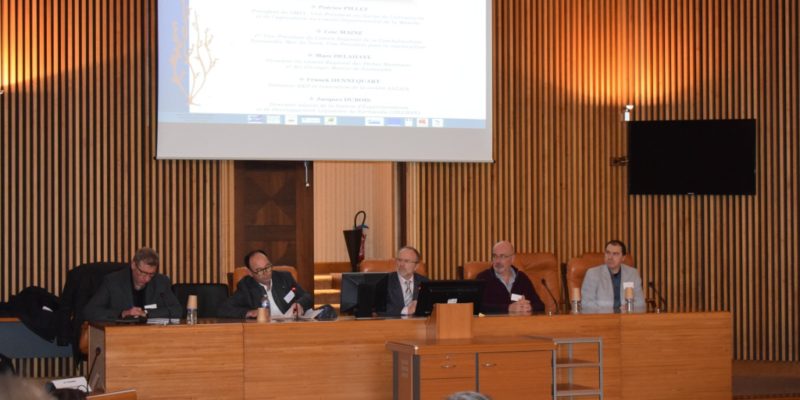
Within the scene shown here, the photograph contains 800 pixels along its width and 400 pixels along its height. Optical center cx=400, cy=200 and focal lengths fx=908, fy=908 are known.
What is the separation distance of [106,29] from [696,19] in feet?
18.3

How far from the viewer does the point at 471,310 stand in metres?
5.52

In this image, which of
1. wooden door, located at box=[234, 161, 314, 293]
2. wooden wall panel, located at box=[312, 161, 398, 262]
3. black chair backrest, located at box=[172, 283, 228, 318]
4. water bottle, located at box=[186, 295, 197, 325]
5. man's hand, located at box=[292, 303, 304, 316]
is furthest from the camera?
wooden wall panel, located at box=[312, 161, 398, 262]

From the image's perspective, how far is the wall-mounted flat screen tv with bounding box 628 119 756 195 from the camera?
863 cm

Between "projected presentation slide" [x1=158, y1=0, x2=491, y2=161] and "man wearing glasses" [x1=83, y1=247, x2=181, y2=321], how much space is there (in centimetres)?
185

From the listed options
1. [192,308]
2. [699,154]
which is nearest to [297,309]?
[192,308]

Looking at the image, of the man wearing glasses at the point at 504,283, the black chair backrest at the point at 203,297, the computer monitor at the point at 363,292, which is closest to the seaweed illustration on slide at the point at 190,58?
the black chair backrest at the point at 203,297

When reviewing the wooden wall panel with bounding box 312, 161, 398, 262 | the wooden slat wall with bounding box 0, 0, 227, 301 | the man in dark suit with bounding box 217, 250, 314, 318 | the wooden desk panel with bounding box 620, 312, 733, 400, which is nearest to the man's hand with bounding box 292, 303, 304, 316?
the man in dark suit with bounding box 217, 250, 314, 318

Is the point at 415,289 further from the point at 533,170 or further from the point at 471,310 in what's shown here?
the point at 533,170

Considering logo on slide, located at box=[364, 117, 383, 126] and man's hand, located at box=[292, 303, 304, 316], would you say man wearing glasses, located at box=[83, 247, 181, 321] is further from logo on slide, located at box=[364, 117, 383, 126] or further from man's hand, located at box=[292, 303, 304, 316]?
logo on slide, located at box=[364, 117, 383, 126]

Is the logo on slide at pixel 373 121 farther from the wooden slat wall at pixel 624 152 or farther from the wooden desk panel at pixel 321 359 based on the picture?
the wooden desk panel at pixel 321 359

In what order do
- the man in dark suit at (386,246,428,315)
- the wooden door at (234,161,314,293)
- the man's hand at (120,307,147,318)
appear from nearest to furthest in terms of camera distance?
the man's hand at (120,307,147,318) → the man in dark suit at (386,246,428,315) → the wooden door at (234,161,314,293)

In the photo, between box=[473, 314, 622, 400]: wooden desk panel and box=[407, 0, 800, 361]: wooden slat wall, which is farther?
box=[407, 0, 800, 361]: wooden slat wall

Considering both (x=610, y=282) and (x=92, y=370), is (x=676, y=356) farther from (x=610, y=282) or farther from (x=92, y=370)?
(x=92, y=370)

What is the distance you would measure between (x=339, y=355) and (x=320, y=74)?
310cm
